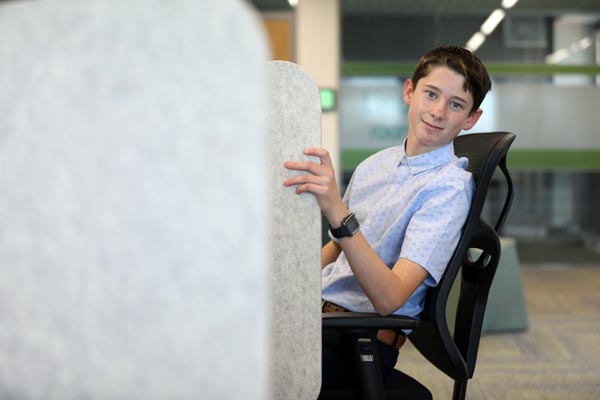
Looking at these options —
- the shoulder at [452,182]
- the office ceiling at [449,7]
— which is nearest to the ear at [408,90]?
the shoulder at [452,182]

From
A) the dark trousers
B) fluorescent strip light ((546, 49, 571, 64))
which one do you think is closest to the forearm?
the dark trousers

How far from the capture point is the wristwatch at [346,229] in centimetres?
114

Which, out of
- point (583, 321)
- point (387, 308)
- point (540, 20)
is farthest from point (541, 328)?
point (540, 20)

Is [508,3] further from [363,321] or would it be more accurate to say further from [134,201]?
[134,201]

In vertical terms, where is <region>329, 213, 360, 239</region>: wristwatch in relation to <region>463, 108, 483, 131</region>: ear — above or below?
below

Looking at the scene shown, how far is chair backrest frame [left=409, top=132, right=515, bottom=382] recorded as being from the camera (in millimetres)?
1318

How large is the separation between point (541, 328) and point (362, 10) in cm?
356

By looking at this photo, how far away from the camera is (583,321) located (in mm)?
4051

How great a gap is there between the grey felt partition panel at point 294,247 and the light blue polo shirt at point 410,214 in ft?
1.34

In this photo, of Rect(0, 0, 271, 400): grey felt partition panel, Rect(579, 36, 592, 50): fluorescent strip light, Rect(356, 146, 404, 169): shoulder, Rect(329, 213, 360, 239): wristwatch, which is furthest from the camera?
Rect(579, 36, 592, 50): fluorescent strip light

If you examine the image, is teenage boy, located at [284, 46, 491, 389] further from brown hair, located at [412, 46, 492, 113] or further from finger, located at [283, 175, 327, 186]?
finger, located at [283, 175, 327, 186]

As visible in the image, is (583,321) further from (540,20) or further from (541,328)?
(540,20)

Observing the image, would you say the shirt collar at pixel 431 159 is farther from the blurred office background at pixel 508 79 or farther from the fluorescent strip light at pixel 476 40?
the fluorescent strip light at pixel 476 40

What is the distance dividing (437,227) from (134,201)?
2.79 feet
